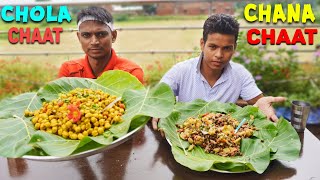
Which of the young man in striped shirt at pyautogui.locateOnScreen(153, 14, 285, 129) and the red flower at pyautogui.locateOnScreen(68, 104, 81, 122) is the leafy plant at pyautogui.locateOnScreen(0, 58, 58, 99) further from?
the red flower at pyautogui.locateOnScreen(68, 104, 81, 122)

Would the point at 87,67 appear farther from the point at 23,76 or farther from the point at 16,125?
the point at 23,76

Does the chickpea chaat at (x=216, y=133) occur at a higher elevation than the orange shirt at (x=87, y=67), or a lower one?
lower

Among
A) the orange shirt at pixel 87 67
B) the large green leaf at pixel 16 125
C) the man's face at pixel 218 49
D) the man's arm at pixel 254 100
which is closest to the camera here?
the large green leaf at pixel 16 125

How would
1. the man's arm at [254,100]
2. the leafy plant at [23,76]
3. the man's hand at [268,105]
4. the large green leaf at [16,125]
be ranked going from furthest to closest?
the leafy plant at [23,76], the man's arm at [254,100], the man's hand at [268,105], the large green leaf at [16,125]

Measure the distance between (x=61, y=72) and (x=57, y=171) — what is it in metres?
1.03

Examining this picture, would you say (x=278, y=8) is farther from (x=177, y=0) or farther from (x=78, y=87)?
(x=78, y=87)

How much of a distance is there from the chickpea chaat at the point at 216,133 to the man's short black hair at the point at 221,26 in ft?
1.75

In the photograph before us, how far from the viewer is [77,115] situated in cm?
130

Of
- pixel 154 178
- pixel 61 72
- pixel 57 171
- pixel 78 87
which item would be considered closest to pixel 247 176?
pixel 154 178

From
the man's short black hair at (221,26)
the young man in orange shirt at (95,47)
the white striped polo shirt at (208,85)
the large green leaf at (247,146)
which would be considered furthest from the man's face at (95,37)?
the large green leaf at (247,146)

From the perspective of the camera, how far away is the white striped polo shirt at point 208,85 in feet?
6.84

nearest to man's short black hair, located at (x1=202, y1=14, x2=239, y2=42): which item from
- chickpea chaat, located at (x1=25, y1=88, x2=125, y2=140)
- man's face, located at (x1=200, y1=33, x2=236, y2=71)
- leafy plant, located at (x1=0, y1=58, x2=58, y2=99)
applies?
man's face, located at (x1=200, y1=33, x2=236, y2=71)

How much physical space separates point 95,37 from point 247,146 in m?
1.12

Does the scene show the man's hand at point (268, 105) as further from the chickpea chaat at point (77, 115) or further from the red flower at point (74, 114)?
the red flower at point (74, 114)
